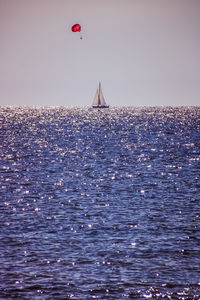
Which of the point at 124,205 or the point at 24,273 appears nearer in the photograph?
the point at 24,273

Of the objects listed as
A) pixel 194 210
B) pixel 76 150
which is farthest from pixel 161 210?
pixel 76 150

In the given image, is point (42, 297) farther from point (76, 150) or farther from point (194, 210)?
point (76, 150)

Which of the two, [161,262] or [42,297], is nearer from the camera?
[42,297]

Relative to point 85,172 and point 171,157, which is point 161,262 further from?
point 171,157

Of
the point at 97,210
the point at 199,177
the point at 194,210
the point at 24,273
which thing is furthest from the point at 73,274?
the point at 199,177

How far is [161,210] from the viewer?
150ft

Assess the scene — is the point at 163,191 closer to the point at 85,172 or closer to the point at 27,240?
the point at 85,172

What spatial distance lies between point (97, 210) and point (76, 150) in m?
60.2

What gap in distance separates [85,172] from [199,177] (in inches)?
650

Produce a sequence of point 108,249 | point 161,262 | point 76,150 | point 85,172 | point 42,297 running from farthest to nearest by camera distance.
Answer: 1. point 76,150
2. point 85,172
3. point 108,249
4. point 161,262
5. point 42,297

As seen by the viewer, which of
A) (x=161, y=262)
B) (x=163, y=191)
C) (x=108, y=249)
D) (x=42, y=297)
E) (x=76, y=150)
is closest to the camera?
(x=42, y=297)

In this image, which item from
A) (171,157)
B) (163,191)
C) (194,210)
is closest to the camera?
(194,210)

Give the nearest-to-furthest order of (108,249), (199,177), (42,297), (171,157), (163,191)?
(42,297), (108,249), (163,191), (199,177), (171,157)

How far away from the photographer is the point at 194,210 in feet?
150
